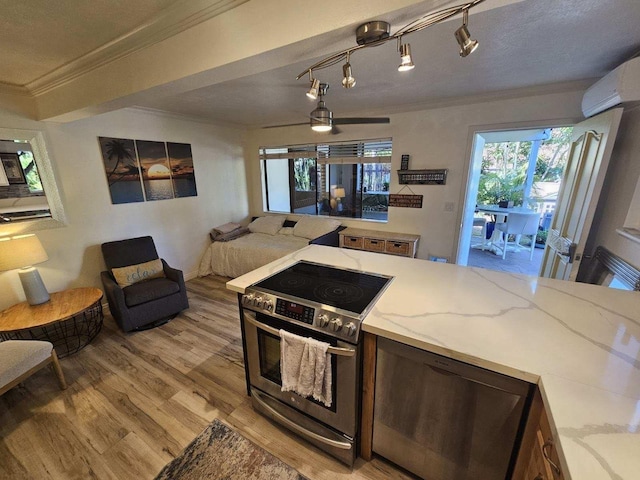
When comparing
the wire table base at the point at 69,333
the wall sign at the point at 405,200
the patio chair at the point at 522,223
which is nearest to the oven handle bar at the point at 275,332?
the wire table base at the point at 69,333

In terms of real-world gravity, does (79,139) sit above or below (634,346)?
above

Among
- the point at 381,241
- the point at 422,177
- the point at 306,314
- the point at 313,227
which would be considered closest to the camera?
the point at 306,314

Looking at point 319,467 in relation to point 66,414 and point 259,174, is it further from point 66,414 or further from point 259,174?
point 259,174

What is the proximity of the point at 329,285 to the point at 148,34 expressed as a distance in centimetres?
178

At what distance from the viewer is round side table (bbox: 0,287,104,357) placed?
6.80 feet

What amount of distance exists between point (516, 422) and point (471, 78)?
2.66 meters

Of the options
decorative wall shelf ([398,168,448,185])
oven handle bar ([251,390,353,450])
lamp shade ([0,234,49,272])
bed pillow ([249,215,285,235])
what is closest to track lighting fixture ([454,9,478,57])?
oven handle bar ([251,390,353,450])

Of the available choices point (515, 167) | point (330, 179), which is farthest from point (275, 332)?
point (515, 167)

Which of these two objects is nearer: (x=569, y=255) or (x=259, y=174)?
(x=569, y=255)

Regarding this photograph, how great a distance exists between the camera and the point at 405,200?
3645mm

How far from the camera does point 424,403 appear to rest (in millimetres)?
1188

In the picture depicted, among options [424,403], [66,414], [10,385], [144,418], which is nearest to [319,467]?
[424,403]

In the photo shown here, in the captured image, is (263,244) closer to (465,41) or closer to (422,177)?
(422,177)

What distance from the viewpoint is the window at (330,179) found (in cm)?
399
